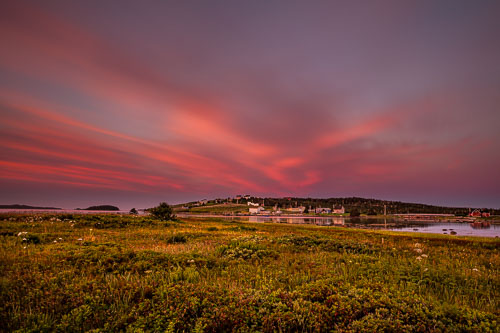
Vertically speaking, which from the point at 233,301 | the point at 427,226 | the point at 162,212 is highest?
the point at 233,301

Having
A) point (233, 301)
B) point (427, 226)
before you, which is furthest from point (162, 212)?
point (427, 226)

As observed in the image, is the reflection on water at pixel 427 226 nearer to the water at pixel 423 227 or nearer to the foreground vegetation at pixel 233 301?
the water at pixel 423 227

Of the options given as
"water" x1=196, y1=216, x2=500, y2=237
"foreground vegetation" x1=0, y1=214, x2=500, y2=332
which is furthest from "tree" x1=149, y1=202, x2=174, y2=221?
"water" x1=196, y1=216, x2=500, y2=237

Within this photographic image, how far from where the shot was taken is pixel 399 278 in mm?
8773

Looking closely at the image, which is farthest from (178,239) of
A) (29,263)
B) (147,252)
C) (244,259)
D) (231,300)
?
(231,300)

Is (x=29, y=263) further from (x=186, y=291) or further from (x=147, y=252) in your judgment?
(x=186, y=291)

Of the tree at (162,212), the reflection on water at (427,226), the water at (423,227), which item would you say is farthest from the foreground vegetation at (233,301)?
the reflection on water at (427,226)

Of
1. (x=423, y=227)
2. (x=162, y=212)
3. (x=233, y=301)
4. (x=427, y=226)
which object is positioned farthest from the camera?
(x=427, y=226)

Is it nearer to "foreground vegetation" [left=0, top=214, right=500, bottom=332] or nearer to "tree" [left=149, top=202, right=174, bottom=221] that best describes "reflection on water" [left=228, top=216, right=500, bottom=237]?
"tree" [left=149, top=202, right=174, bottom=221]

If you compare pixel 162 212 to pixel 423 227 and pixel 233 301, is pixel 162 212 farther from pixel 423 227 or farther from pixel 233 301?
pixel 423 227

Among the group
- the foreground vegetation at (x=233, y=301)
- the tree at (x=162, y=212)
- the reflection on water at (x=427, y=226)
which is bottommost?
the reflection on water at (x=427, y=226)

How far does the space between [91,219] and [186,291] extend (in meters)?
32.6

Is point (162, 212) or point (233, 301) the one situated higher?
point (233, 301)

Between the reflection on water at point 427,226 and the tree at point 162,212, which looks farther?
the reflection on water at point 427,226
